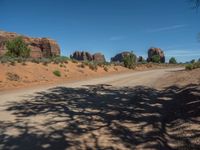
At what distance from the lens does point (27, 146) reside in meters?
6.32

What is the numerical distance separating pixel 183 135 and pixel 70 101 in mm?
6670

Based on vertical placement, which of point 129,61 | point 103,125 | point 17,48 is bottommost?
point 103,125

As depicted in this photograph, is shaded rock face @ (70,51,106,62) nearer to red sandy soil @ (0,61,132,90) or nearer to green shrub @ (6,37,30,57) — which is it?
green shrub @ (6,37,30,57)

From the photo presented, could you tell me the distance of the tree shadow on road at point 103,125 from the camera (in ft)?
21.3

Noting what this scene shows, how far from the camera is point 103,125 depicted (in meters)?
8.23

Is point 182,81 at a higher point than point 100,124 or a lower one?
higher

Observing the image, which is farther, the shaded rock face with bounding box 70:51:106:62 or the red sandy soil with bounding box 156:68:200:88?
the shaded rock face with bounding box 70:51:106:62

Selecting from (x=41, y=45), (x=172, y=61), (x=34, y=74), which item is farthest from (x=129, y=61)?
(x=41, y=45)

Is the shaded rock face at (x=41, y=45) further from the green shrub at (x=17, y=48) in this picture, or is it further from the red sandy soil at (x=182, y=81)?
the red sandy soil at (x=182, y=81)

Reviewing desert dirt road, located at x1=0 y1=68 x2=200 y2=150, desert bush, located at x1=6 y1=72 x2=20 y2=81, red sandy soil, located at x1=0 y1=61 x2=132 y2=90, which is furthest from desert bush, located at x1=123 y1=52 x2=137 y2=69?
desert dirt road, located at x1=0 y1=68 x2=200 y2=150

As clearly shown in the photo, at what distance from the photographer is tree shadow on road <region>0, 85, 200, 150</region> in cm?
649

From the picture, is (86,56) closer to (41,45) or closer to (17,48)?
(41,45)

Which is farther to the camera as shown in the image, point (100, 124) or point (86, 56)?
point (86, 56)

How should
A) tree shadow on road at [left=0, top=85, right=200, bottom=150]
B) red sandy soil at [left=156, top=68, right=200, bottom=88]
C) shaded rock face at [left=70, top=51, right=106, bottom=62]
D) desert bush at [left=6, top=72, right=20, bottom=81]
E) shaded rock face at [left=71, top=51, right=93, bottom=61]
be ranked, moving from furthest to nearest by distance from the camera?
shaded rock face at [left=71, top=51, right=93, bottom=61]
shaded rock face at [left=70, top=51, right=106, bottom=62]
desert bush at [left=6, top=72, right=20, bottom=81]
red sandy soil at [left=156, top=68, right=200, bottom=88]
tree shadow on road at [left=0, top=85, right=200, bottom=150]
